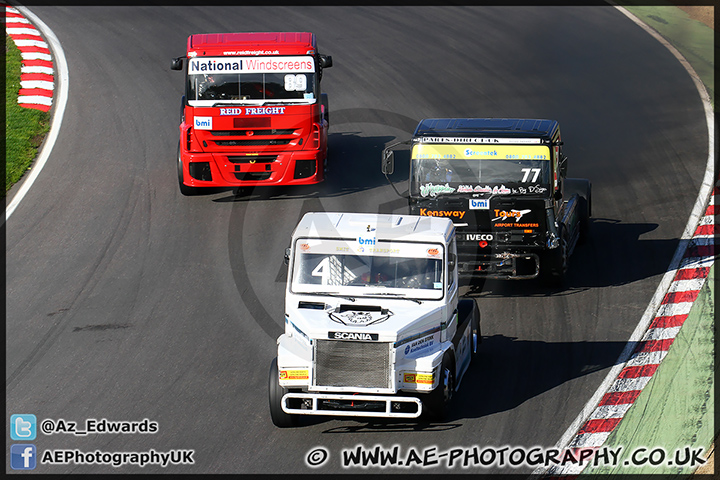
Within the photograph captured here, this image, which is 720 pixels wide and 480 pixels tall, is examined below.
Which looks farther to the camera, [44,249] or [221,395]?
[44,249]

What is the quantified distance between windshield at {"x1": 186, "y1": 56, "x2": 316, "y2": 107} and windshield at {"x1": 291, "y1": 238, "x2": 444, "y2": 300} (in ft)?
24.8

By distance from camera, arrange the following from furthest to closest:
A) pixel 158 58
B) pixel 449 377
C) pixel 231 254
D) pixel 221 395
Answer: pixel 158 58
pixel 231 254
pixel 221 395
pixel 449 377

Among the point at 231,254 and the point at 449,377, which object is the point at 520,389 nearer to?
the point at 449,377

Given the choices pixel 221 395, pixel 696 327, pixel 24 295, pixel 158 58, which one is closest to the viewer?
pixel 221 395

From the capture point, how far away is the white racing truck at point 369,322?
421 inches

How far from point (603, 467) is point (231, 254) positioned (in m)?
8.43

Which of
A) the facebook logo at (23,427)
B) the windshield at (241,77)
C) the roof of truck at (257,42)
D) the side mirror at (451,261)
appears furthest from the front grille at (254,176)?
the facebook logo at (23,427)

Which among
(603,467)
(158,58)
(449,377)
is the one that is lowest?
(603,467)

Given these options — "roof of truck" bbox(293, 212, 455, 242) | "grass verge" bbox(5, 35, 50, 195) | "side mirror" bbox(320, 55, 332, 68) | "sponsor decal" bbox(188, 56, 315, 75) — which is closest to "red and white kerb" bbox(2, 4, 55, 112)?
"grass verge" bbox(5, 35, 50, 195)

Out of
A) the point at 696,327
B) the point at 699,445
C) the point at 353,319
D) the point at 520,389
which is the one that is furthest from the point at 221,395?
the point at 696,327

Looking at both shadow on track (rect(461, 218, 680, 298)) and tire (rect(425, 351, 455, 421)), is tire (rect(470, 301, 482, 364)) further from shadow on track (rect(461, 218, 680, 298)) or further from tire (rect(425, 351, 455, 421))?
shadow on track (rect(461, 218, 680, 298))

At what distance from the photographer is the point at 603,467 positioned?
10.6 meters

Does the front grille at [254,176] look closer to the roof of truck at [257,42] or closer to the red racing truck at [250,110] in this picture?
the red racing truck at [250,110]

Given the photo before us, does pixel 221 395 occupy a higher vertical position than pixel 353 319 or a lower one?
lower
